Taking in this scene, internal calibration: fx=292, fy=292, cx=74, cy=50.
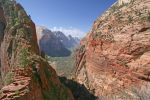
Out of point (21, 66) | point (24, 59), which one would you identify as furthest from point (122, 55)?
point (21, 66)

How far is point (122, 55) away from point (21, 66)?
22443 millimetres

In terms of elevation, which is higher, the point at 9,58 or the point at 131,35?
the point at 131,35

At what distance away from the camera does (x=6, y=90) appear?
2655cm

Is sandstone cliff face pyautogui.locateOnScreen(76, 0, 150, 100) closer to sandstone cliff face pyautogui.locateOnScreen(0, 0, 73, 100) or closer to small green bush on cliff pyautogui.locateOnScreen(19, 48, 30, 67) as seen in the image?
sandstone cliff face pyautogui.locateOnScreen(0, 0, 73, 100)

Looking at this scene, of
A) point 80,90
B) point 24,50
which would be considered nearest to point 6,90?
point 24,50

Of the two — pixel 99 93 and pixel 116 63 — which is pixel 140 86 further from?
pixel 99 93

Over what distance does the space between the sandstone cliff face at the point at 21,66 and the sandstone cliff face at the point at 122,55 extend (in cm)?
1098

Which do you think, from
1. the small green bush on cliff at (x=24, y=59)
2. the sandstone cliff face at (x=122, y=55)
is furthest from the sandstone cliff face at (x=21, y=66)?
the sandstone cliff face at (x=122, y=55)

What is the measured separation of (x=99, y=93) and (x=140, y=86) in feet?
38.7

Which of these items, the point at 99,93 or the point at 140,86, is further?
the point at 99,93

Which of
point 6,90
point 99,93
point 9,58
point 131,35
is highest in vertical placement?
point 131,35

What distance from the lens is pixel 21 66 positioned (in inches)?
1454

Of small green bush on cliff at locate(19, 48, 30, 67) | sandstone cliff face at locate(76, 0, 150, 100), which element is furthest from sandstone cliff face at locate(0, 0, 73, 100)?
sandstone cliff face at locate(76, 0, 150, 100)

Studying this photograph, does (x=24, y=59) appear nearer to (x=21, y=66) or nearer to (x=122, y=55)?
(x=21, y=66)
